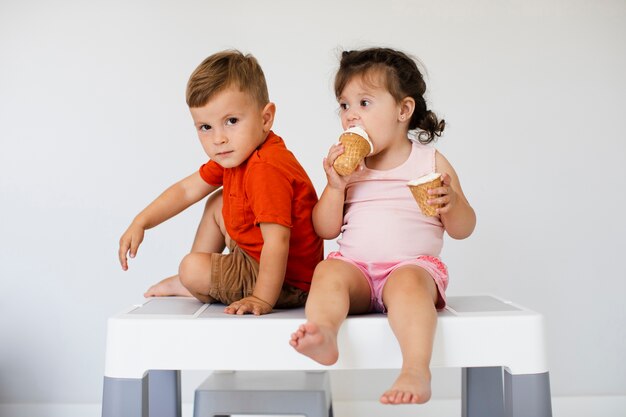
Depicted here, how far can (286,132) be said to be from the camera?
94.7 inches

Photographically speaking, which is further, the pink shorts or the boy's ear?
the boy's ear

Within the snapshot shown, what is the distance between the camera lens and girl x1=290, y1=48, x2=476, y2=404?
1290mm

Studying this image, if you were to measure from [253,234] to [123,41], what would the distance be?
3.88 ft

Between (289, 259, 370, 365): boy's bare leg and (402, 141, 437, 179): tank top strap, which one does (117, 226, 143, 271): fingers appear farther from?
(402, 141, 437, 179): tank top strap

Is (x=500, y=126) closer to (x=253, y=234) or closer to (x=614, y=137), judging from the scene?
(x=614, y=137)

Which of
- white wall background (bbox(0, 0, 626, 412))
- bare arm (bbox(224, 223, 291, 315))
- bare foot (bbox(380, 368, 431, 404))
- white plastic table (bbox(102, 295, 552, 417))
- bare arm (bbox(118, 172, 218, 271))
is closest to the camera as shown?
bare foot (bbox(380, 368, 431, 404))

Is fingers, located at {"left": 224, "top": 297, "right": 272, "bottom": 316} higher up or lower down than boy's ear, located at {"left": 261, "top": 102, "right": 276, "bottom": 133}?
lower down

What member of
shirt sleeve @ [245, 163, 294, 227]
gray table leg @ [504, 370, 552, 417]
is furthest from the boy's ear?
gray table leg @ [504, 370, 552, 417]

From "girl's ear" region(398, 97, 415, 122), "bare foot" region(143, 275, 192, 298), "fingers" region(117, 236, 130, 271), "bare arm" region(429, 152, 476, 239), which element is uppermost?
"girl's ear" region(398, 97, 415, 122)

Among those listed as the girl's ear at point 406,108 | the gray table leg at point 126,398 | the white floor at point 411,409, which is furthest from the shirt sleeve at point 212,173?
the white floor at point 411,409

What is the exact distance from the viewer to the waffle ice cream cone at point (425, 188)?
128cm

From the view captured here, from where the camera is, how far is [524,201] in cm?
241

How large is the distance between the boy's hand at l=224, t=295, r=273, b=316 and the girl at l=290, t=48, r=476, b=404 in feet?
0.33

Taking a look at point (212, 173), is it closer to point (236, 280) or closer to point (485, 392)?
point (236, 280)
